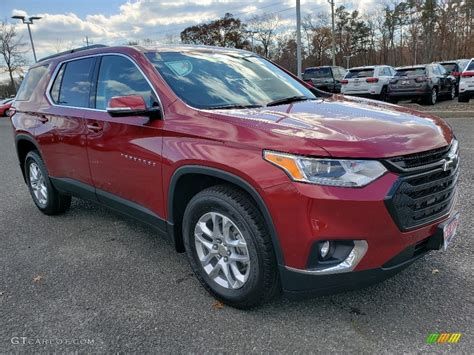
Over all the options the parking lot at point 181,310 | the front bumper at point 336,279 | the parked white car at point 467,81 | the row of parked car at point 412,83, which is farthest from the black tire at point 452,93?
the front bumper at point 336,279

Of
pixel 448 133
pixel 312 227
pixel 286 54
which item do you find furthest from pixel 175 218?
pixel 286 54

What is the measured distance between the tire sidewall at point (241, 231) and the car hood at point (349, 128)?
1.66 ft

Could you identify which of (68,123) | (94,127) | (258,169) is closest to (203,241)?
(258,169)

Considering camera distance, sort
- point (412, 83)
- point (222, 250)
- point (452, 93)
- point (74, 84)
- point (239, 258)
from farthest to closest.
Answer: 1. point (452, 93)
2. point (412, 83)
3. point (74, 84)
4. point (222, 250)
5. point (239, 258)

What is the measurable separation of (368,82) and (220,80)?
1452 centimetres

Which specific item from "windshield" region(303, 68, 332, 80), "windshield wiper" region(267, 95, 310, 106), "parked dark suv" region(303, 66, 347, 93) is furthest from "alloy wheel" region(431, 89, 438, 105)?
"windshield wiper" region(267, 95, 310, 106)

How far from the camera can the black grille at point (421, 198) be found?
2289mm

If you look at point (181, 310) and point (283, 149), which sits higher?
point (283, 149)

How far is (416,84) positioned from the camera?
49.2 ft

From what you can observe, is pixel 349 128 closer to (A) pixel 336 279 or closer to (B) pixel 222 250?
(A) pixel 336 279

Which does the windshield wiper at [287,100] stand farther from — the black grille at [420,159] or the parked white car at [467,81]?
the parked white car at [467,81]

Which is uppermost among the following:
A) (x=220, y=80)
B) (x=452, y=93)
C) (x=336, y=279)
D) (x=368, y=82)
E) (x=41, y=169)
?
(x=220, y=80)

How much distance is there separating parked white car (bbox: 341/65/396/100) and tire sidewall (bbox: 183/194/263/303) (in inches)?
596

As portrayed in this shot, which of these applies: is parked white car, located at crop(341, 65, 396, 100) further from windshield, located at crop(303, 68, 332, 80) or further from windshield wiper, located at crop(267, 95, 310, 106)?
windshield wiper, located at crop(267, 95, 310, 106)
